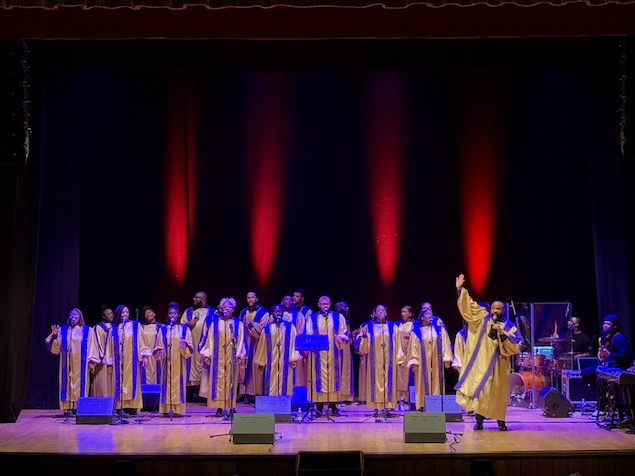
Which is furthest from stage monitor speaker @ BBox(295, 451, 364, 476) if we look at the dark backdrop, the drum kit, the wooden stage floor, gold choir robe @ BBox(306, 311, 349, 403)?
the dark backdrop

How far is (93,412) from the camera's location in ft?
37.0

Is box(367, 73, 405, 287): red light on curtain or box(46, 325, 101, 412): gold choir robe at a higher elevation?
box(367, 73, 405, 287): red light on curtain

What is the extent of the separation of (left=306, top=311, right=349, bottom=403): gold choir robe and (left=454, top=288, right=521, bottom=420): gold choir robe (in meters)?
2.00

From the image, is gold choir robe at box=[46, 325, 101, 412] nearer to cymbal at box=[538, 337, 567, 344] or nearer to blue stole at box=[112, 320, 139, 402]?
blue stole at box=[112, 320, 139, 402]

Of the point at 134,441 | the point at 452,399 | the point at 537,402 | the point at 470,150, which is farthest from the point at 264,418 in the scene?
the point at 470,150

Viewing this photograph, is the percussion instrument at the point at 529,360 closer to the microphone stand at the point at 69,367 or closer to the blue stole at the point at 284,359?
the blue stole at the point at 284,359

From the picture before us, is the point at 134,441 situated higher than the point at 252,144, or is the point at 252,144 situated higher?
the point at 252,144

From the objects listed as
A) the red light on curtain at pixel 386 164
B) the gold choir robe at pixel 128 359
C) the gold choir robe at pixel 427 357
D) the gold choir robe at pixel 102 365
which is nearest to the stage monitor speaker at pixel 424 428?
the gold choir robe at pixel 427 357

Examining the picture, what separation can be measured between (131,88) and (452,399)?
23.6ft

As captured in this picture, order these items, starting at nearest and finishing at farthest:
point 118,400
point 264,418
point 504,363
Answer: point 264,418, point 504,363, point 118,400

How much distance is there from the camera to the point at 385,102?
14.1 meters

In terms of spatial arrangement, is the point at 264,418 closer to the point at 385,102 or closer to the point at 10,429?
the point at 10,429

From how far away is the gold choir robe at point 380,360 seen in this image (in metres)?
11.9

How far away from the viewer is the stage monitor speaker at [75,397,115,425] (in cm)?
1125
